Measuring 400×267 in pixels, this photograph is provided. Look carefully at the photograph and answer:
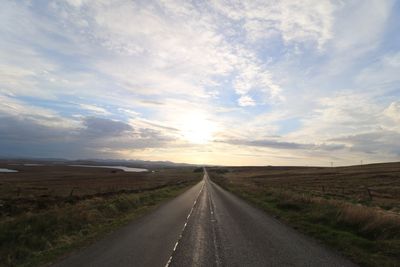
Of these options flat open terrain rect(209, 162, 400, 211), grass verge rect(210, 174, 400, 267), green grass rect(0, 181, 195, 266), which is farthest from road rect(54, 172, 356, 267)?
flat open terrain rect(209, 162, 400, 211)

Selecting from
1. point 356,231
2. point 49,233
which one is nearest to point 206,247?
point 356,231

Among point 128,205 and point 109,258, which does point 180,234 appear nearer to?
point 109,258

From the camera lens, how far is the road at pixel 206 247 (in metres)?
10.2

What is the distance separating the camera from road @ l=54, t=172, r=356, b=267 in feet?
33.3

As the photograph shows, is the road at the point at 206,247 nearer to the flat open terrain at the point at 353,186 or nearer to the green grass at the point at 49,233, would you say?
the green grass at the point at 49,233

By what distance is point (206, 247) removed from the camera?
12.2 m

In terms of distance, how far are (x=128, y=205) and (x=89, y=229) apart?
9.95m

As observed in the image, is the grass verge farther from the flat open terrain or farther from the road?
the flat open terrain

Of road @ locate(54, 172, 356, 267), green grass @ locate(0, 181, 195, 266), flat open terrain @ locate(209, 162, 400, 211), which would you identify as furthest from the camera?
flat open terrain @ locate(209, 162, 400, 211)

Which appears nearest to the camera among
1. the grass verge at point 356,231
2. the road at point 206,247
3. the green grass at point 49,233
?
the road at point 206,247

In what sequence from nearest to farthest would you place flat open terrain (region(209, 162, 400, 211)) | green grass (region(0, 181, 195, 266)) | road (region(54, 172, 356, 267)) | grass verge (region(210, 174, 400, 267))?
1. road (region(54, 172, 356, 267))
2. grass verge (region(210, 174, 400, 267))
3. green grass (region(0, 181, 195, 266))
4. flat open terrain (region(209, 162, 400, 211))

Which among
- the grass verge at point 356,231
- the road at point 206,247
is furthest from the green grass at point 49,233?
the grass verge at point 356,231

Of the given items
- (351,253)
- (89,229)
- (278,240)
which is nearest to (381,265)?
(351,253)

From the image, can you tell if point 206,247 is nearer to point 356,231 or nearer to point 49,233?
point 356,231
